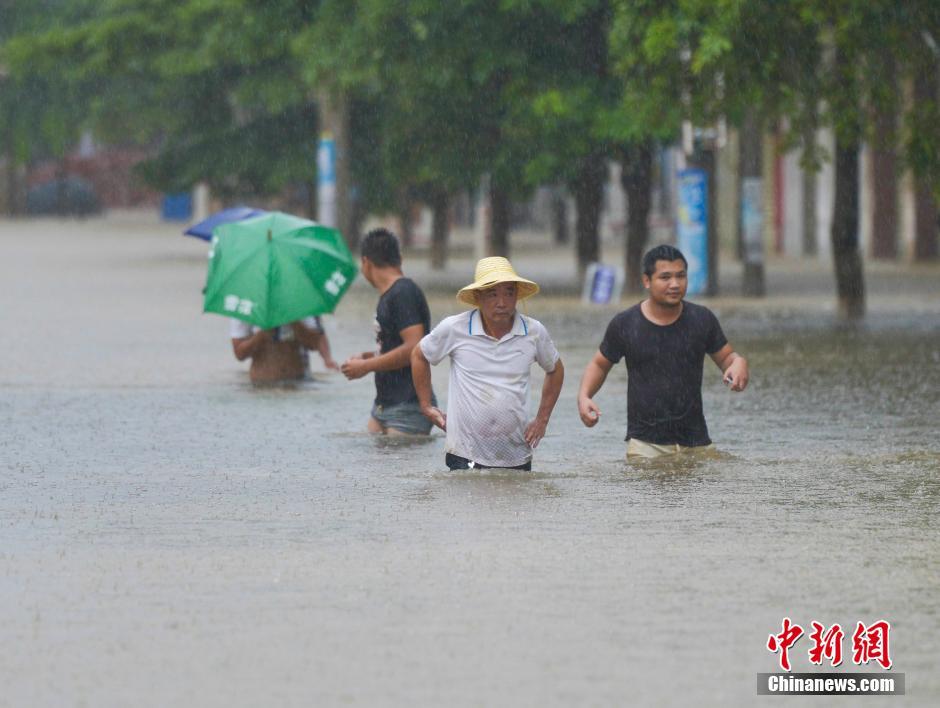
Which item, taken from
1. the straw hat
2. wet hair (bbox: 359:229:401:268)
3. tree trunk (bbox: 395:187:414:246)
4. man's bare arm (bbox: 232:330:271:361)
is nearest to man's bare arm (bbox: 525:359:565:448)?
the straw hat

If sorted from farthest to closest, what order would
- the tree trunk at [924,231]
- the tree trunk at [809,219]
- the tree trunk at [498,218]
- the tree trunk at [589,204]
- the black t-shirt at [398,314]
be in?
1. the tree trunk at [809,219]
2. the tree trunk at [924,231]
3. the tree trunk at [498,218]
4. the tree trunk at [589,204]
5. the black t-shirt at [398,314]

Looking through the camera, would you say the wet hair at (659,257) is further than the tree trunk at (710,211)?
No

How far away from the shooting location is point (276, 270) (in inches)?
639

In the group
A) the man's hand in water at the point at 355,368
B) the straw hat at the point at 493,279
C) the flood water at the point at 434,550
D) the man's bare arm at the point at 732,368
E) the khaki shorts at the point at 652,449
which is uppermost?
the straw hat at the point at 493,279

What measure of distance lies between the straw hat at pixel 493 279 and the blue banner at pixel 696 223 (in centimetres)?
1868

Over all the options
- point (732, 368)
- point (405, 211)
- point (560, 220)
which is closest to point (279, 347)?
point (732, 368)

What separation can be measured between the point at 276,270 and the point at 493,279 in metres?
5.79

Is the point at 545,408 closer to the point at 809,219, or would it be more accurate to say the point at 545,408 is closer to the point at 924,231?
the point at 924,231

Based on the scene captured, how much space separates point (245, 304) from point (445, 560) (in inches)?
306

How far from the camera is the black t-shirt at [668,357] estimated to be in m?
11.0

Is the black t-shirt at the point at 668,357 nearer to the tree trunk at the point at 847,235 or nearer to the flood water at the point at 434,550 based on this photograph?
the flood water at the point at 434,550

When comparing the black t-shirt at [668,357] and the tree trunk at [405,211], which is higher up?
the tree trunk at [405,211]

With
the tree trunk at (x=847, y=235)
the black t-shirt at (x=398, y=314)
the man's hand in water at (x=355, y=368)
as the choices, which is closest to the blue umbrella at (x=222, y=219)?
the black t-shirt at (x=398, y=314)

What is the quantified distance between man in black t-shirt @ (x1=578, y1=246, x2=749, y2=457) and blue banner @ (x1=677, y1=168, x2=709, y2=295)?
1849 cm
